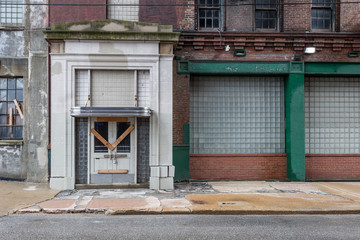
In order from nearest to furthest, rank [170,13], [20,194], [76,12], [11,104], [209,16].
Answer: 1. [20,194]
2. [76,12]
3. [170,13]
4. [11,104]
5. [209,16]

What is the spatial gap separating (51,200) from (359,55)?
1180 cm

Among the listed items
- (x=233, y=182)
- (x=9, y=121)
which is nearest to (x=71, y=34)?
(x=9, y=121)

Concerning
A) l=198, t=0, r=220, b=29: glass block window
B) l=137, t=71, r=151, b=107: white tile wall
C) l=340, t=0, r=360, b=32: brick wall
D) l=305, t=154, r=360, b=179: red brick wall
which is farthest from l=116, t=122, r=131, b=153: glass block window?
l=340, t=0, r=360, b=32: brick wall

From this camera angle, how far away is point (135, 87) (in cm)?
1225

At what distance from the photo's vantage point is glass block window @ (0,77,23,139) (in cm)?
1350

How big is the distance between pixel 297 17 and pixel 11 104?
10974 millimetres

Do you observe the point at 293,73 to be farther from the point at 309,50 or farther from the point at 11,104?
the point at 11,104

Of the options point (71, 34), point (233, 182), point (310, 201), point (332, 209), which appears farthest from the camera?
point (233, 182)

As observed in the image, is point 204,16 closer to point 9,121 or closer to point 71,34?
point 71,34

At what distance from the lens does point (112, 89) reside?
40.3ft

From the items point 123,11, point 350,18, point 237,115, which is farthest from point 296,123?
point 123,11

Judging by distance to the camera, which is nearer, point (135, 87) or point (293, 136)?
point (135, 87)

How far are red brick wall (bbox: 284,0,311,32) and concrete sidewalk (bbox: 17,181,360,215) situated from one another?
570 cm

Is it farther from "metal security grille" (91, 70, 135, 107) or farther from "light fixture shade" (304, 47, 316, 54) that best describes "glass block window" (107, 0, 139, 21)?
"light fixture shade" (304, 47, 316, 54)
